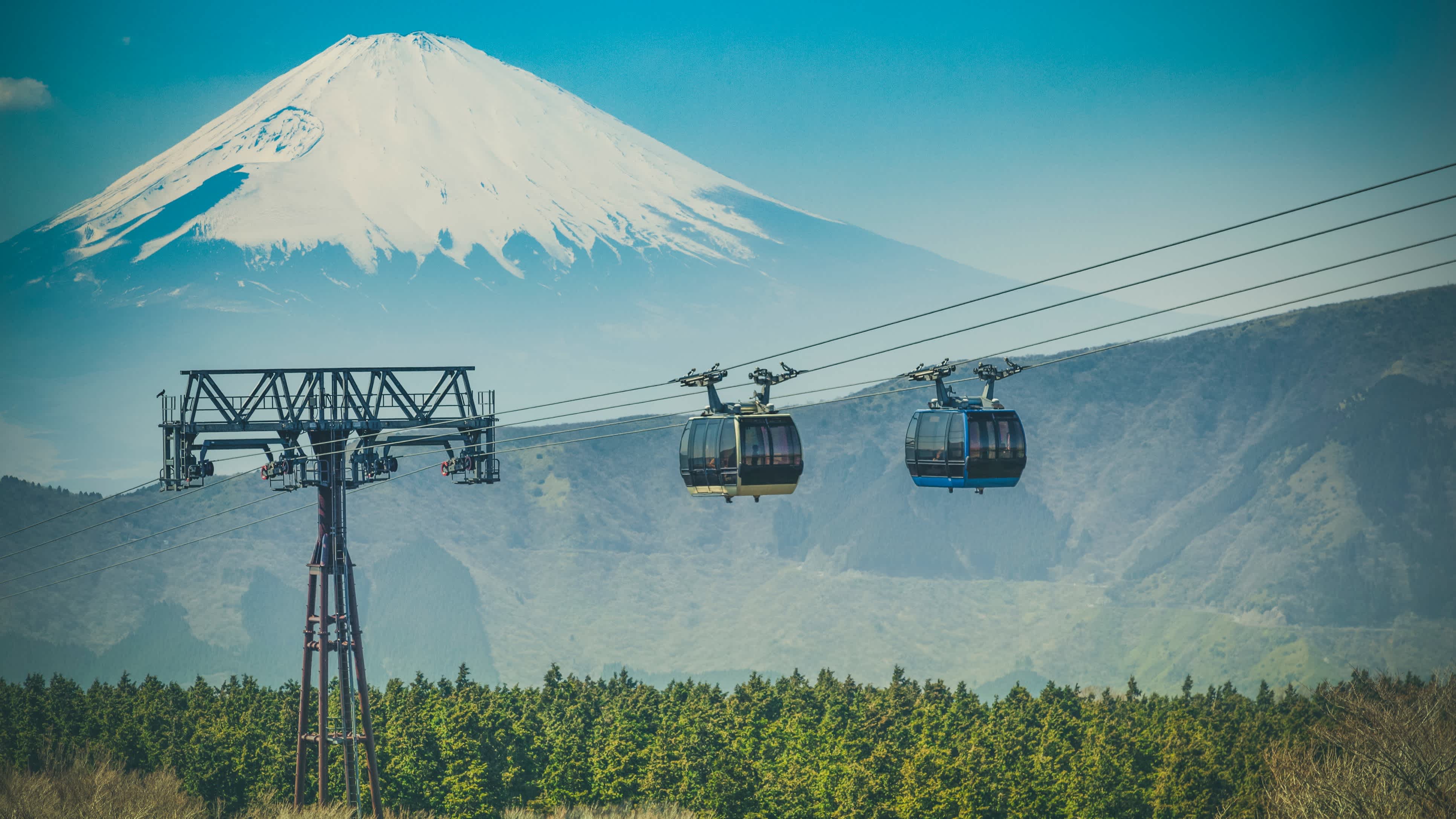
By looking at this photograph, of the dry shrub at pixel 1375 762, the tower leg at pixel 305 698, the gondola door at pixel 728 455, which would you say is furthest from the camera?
the tower leg at pixel 305 698

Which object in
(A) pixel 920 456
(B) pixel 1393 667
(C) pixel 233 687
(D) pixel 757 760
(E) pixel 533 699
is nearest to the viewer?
(A) pixel 920 456

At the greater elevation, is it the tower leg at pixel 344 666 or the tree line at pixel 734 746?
the tower leg at pixel 344 666

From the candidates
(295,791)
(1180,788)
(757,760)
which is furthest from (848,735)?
(295,791)

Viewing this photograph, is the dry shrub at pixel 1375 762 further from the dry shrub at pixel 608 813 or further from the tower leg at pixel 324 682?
the tower leg at pixel 324 682

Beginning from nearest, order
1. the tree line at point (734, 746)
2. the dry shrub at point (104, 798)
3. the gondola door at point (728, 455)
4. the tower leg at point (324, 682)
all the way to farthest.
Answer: the gondola door at point (728, 455) < the tower leg at point (324, 682) < the tree line at point (734, 746) < the dry shrub at point (104, 798)

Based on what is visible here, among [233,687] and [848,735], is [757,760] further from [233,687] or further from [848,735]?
[233,687]

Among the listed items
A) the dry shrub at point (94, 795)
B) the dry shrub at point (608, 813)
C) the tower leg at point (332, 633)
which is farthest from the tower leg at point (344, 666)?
the dry shrub at point (608, 813)

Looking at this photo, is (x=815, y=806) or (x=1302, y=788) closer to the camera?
(x=1302, y=788)
